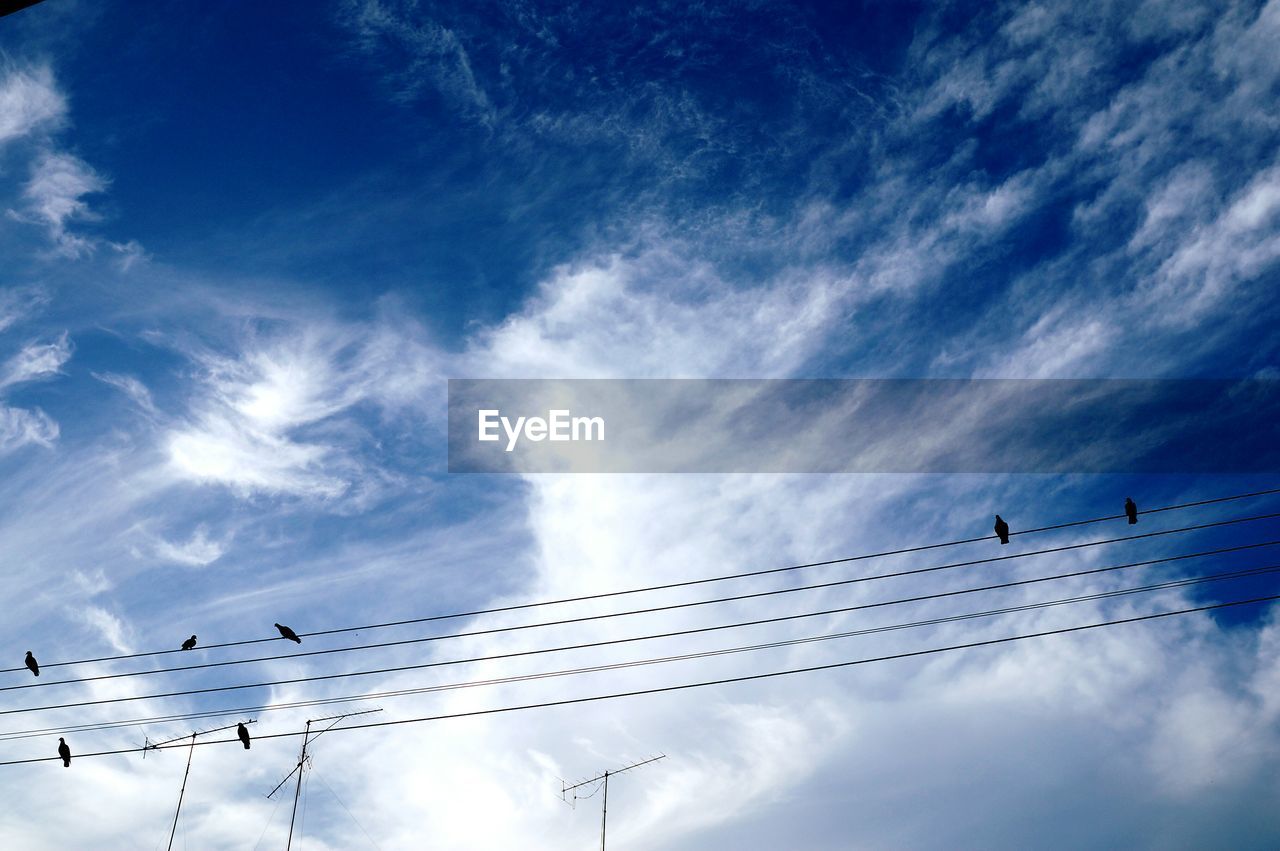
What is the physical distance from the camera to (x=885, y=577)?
21922 mm

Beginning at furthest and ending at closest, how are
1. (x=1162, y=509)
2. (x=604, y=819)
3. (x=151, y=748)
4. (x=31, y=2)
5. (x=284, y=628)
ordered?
(x=604, y=819), (x=151, y=748), (x=284, y=628), (x=1162, y=509), (x=31, y=2)

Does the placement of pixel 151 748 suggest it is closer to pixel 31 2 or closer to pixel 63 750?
pixel 63 750

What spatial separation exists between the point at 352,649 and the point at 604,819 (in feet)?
80.0

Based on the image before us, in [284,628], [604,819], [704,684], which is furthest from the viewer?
[604,819]

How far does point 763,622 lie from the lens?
74.1 ft

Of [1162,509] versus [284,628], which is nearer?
[1162,509]

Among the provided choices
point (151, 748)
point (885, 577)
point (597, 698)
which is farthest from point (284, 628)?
point (885, 577)

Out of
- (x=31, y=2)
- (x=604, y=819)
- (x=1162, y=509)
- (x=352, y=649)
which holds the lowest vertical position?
(x=604, y=819)

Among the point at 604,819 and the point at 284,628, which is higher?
the point at 284,628

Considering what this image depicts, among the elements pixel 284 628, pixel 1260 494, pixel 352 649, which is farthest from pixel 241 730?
pixel 1260 494

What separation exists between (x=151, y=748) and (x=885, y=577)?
29763mm

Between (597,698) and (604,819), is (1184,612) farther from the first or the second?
(604,819)

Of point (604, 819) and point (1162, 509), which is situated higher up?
point (1162, 509)

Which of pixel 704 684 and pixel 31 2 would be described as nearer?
pixel 31 2
